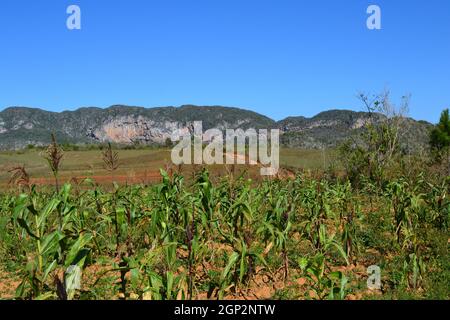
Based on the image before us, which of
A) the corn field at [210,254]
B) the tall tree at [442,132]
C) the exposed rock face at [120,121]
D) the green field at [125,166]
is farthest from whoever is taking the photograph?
the exposed rock face at [120,121]

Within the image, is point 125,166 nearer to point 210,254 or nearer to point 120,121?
point 210,254

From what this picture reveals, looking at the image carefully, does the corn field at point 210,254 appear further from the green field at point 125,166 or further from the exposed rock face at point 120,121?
the exposed rock face at point 120,121

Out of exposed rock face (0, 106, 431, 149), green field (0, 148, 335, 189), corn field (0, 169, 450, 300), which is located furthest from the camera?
exposed rock face (0, 106, 431, 149)

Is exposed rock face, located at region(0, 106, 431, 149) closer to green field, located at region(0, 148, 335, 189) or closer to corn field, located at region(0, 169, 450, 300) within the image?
green field, located at region(0, 148, 335, 189)

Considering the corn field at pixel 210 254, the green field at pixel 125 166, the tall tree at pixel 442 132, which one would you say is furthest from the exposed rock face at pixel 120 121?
the corn field at pixel 210 254

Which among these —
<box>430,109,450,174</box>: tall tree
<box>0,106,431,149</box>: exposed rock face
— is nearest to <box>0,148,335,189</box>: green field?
<box>430,109,450,174</box>: tall tree

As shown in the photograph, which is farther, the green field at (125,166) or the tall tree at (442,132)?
the tall tree at (442,132)

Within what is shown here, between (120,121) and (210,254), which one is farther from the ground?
(120,121)

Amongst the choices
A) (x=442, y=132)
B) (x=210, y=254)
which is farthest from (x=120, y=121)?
(x=210, y=254)

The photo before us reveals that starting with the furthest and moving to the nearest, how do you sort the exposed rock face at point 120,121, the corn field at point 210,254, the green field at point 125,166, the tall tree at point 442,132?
the exposed rock face at point 120,121 < the tall tree at point 442,132 < the green field at point 125,166 < the corn field at point 210,254

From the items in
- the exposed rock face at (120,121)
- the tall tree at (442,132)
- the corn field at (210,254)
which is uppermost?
the exposed rock face at (120,121)

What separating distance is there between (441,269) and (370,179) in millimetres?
7884

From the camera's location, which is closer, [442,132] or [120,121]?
[442,132]
